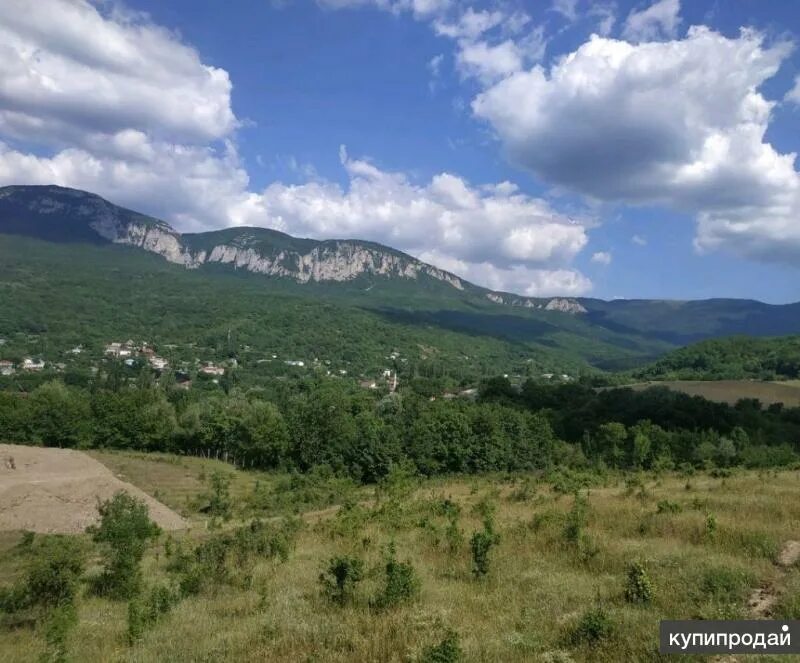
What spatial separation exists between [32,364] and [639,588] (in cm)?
17428

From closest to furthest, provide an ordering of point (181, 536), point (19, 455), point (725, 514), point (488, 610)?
point (488, 610)
point (725, 514)
point (181, 536)
point (19, 455)

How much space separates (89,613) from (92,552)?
11.7 m

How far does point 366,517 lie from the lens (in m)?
23.5

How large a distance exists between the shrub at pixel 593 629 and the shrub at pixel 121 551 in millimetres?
12377

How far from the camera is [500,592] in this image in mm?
10828

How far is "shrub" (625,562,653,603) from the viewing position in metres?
9.28

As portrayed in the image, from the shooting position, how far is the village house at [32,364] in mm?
139000

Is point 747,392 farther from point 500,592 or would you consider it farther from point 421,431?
point 500,592

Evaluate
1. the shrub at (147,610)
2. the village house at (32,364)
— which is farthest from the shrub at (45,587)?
the village house at (32,364)

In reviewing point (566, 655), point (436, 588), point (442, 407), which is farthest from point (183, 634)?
point (442, 407)

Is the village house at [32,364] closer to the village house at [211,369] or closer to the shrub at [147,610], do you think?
the village house at [211,369]

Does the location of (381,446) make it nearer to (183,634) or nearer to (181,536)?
(181,536)

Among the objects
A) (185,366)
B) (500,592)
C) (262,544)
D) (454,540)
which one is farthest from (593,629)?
(185,366)

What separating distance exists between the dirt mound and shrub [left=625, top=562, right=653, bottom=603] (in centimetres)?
2544
